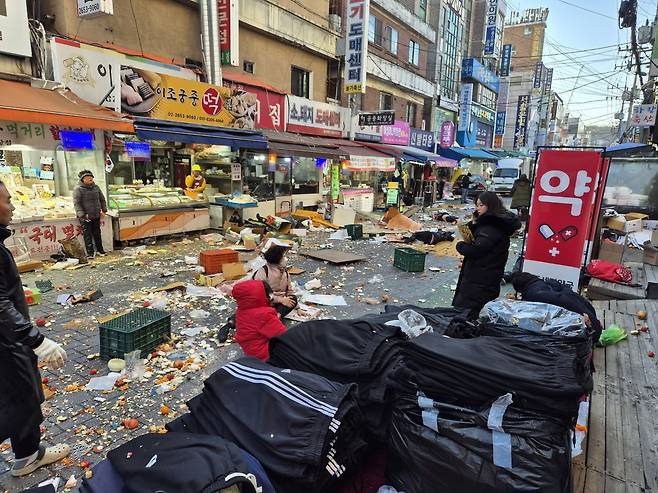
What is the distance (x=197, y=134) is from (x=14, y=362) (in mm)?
9355

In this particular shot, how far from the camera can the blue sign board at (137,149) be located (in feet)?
34.0

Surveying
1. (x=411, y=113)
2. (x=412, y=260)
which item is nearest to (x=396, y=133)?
(x=411, y=113)

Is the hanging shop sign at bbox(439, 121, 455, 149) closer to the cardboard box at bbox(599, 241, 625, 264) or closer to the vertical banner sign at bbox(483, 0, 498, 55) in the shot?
the vertical banner sign at bbox(483, 0, 498, 55)

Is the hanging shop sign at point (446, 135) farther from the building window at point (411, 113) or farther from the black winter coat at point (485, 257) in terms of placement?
the black winter coat at point (485, 257)

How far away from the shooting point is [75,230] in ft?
30.8

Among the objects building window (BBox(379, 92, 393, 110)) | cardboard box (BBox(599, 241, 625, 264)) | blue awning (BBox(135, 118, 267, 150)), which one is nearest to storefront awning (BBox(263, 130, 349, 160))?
blue awning (BBox(135, 118, 267, 150))

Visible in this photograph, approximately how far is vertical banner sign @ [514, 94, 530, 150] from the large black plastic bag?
5229 centimetres

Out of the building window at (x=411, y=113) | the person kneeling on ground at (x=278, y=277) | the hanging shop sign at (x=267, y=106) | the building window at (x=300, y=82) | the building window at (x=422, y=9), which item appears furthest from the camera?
the building window at (x=411, y=113)

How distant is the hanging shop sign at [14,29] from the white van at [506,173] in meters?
28.2

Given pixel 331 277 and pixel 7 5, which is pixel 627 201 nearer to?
pixel 331 277

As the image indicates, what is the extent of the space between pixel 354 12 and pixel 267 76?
4.76 meters

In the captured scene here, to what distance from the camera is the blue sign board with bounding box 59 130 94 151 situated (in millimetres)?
Answer: 8914

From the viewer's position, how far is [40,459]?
314 centimetres

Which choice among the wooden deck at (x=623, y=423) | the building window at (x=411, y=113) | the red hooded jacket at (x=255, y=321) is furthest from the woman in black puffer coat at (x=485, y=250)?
the building window at (x=411, y=113)
